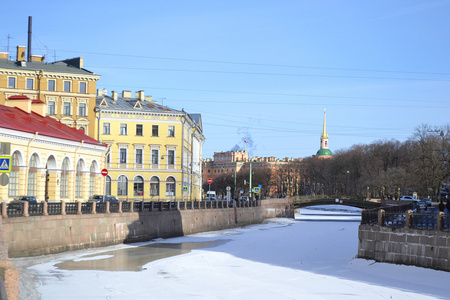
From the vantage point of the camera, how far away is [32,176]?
1640 inches

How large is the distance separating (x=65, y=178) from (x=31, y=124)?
16.6 feet

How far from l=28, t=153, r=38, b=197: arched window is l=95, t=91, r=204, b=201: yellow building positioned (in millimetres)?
32235

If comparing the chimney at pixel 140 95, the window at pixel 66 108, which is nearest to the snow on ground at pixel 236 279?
the window at pixel 66 108

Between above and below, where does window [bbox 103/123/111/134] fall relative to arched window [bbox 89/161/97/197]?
above

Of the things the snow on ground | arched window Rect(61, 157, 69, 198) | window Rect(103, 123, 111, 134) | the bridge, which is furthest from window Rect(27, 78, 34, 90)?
the bridge

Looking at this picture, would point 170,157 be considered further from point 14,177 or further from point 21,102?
point 14,177

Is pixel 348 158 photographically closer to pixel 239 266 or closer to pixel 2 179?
pixel 239 266

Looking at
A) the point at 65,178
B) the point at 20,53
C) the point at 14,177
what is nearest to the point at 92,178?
the point at 65,178

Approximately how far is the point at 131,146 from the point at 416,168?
38572mm

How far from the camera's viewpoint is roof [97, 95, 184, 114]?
249ft

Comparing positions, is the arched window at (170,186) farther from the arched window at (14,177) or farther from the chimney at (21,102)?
the arched window at (14,177)

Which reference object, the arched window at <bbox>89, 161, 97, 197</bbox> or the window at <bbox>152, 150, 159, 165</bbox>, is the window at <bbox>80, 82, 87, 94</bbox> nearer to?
the window at <bbox>152, 150, 159, 165</bbox>

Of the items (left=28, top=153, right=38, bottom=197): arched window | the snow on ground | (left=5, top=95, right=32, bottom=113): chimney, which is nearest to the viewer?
the snow on ground

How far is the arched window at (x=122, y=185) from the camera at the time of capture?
74.9 m
